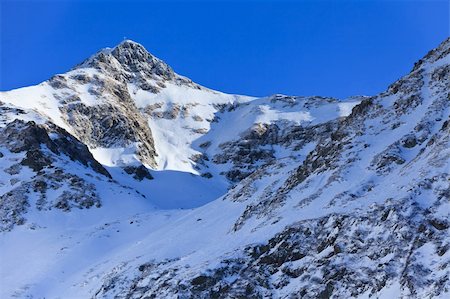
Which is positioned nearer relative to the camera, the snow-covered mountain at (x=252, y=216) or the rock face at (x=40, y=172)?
the snow-covered mountain at (x=252, y=216)

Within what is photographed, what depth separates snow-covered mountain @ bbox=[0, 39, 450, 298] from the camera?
26.7 metres

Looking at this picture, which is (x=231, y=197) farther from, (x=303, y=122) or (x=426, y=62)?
(x=303, y=122)

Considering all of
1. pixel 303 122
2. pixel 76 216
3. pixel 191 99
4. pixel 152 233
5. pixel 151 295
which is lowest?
pixel 151 295

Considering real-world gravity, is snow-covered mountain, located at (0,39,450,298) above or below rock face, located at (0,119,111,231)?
below

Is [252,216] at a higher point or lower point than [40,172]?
lower

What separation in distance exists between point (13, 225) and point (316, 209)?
113ft

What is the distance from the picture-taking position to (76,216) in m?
62.4

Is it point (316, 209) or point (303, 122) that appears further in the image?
point (303, 122)

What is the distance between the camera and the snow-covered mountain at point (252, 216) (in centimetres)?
2672

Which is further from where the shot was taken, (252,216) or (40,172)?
(40,172)

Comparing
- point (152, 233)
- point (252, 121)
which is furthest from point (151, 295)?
point (252, 121)

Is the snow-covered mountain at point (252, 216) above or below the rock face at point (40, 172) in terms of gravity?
below

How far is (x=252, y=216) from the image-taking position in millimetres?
43938

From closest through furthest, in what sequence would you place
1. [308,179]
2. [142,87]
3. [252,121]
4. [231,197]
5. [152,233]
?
[308,179] → [152,233] → [231,197] → [252,121] → [142,87]
